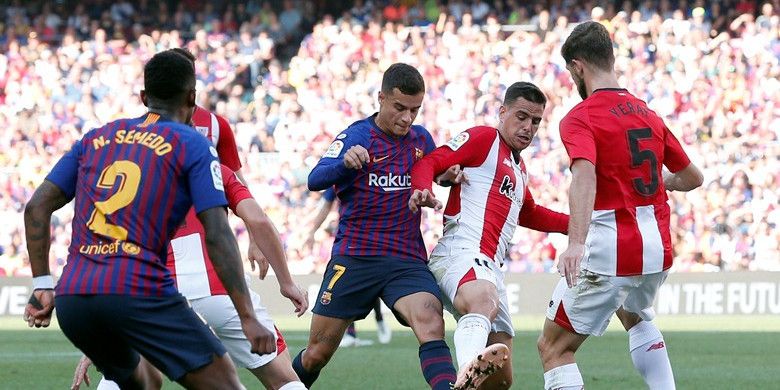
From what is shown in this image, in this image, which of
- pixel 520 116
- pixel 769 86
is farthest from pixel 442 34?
pixel 520 116

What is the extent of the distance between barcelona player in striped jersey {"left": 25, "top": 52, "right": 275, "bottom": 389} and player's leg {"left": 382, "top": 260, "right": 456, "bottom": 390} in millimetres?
2034

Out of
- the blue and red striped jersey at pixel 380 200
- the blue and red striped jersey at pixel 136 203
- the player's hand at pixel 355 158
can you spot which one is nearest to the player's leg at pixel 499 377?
the blue and red striped jersey at pixel 380 200

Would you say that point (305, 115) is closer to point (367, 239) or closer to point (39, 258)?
point (367, 239)

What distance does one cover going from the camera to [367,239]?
7699 millimetres

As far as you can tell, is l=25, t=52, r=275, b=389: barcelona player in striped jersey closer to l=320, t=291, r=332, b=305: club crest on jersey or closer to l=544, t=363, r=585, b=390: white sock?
l=544, t=363, r=585, b=390: white sock

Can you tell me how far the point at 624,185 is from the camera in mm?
6984

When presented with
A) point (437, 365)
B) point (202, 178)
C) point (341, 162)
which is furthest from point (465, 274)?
point (202, 178)

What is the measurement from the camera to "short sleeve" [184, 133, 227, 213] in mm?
5109

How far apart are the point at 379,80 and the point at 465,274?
58.2 feet

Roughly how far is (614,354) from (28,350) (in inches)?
257

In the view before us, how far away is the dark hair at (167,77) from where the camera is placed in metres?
5.29

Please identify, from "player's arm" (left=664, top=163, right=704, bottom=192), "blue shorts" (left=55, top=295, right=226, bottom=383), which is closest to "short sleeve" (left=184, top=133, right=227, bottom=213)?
"blue shorts" (left=55, top=295, right=226, bottom=383)

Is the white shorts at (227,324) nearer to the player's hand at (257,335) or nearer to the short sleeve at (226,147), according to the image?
the short sleeve at (226,147)

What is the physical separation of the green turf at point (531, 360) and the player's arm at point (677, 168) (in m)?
3.32
